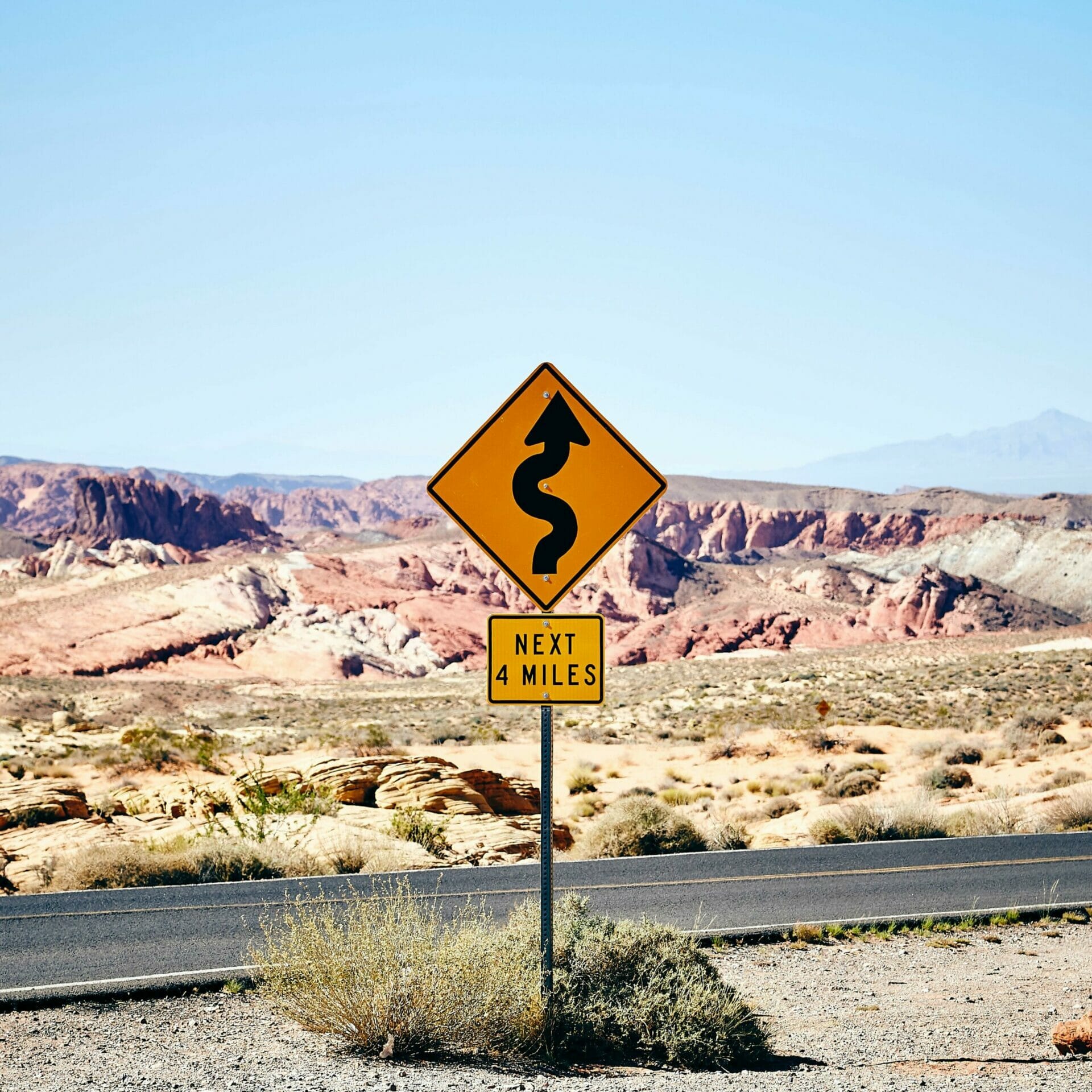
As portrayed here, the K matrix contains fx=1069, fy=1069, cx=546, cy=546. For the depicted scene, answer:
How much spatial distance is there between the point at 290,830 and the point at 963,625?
72.2 m

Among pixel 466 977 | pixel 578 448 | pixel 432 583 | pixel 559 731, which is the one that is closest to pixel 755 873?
pixel 466 977

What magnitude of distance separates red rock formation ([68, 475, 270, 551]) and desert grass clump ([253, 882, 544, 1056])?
5347 inches

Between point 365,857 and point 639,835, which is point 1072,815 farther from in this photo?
point 365,857

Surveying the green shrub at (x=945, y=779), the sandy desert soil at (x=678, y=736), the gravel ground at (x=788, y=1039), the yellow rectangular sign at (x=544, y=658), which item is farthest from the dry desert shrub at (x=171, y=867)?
the green shrub at (x=945, y=779)

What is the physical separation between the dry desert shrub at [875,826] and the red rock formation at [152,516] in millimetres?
130181

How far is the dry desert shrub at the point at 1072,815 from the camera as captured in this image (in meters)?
15.1

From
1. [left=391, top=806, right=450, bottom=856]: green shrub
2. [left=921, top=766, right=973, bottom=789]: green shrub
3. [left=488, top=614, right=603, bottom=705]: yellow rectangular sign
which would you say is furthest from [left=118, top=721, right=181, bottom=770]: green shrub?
[left=488, top=614, right=603, bottom=705]: yellow rectangular sign

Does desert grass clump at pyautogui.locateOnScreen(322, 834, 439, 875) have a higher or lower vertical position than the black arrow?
lower

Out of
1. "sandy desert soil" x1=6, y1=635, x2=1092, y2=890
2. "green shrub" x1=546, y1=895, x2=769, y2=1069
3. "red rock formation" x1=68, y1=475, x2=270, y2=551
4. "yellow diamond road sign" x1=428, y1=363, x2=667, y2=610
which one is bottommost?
"sandy desert soil" x1=6, y1=635, x2=1092, y2=890

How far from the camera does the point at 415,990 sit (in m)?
5.61

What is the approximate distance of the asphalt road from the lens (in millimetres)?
8125

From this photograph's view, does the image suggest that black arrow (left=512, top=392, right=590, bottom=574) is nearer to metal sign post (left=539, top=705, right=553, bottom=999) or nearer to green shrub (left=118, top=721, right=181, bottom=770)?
metal sign post (left=539, top=705, right=553, bottom=999)

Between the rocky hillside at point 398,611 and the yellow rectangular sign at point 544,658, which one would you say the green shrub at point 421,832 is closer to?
the yellow rectangular sign at point 544,658

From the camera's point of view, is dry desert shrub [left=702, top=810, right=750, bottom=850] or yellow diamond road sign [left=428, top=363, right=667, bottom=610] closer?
yellow diamond road sign [left=428, top=363, right=667, bottom=610]
